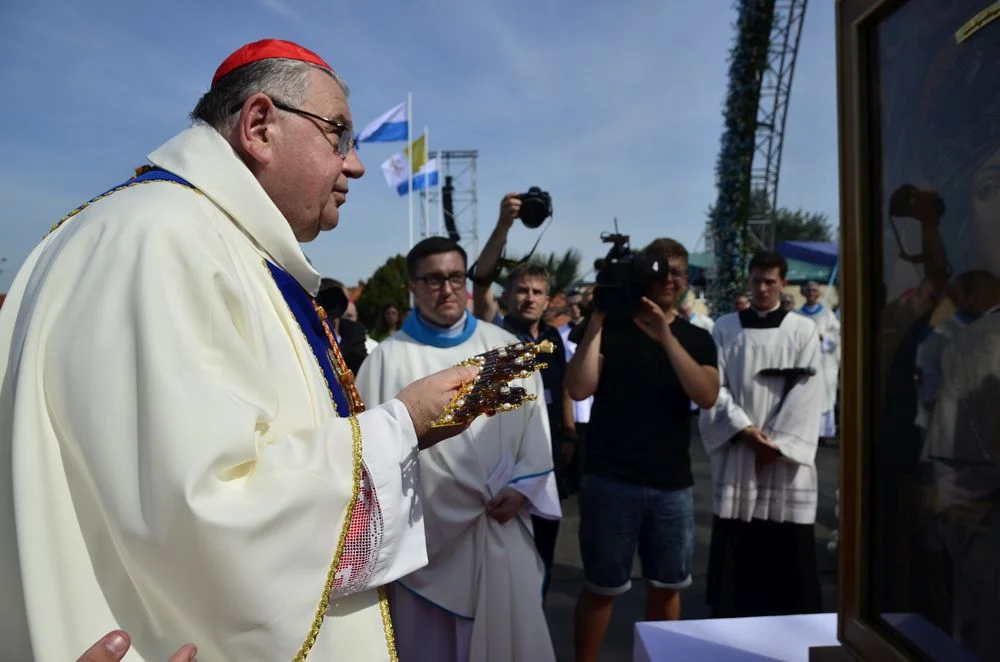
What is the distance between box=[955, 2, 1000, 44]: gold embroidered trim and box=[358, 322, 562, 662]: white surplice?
199cm

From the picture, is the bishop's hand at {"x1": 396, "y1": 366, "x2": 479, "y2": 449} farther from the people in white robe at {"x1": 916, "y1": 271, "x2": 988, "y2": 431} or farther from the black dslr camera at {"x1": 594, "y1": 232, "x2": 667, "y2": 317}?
the black dslr camera at {"x1": 594, "y1": 232, "x2": 667, "y2": 317}

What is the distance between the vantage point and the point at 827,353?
6238 millimetres

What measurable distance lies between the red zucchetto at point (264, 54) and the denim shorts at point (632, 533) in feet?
7.03

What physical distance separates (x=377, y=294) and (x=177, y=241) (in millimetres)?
20343

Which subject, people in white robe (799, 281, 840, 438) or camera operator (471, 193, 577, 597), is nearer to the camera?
camera operator (471, 193, 577, 597)

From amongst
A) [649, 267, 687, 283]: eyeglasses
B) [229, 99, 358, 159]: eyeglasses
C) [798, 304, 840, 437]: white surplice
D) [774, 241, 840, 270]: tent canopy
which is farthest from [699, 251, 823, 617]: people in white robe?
[774, 241, 840, 270]: tent canopy

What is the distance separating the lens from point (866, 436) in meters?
1.13

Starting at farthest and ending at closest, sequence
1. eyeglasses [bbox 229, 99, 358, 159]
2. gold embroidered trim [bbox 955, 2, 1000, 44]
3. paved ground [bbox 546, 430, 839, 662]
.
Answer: paved ground [bbox 546, 430, 839, 662] < eyeglasses [bbox 229, 99, 358, 159] < gold embroidered trim [bbox 955, 2, 1000, 44]

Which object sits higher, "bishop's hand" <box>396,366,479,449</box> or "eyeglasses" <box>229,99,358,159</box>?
"eyeglasses" <box>229,99,358,159</box>

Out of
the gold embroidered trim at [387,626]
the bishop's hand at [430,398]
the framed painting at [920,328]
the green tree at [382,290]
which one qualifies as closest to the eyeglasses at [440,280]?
the bishop's hand at [430,398]

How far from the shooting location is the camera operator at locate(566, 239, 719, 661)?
2.88m

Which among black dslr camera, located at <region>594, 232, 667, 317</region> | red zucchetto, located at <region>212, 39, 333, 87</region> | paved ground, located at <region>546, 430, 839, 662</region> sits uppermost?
red zucchetto, located at <region>212, 39, 333, 87</region>

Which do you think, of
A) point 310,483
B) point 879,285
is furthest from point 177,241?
point 879,285

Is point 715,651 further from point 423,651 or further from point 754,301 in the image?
point 754,301
